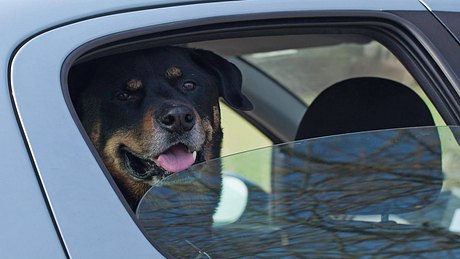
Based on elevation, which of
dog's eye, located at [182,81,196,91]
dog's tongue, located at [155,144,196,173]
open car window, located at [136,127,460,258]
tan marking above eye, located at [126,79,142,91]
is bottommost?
open car window, located at [136,127,460,258]

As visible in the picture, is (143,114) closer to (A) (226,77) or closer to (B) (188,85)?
(B) (188,85)

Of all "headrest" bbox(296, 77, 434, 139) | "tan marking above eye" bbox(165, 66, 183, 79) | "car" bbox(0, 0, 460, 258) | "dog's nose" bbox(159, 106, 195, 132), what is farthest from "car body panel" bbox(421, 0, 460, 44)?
"tan marking above eye" bbox(165, 66, 183, 79)

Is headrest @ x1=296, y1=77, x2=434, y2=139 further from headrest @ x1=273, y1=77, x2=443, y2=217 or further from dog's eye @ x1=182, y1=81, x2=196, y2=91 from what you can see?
headrest @ x1=273, y1=77, x2=443, y2=217

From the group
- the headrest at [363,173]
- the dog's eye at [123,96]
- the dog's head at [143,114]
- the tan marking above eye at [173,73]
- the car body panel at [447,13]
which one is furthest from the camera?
the tan marking above eye at [173,73]

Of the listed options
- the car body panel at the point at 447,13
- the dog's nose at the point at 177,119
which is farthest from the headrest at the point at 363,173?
the dog's nose at the point at 177,119

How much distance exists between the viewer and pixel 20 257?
1.55m

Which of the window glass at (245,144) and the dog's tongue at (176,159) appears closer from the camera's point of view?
the window glass at (245,144)

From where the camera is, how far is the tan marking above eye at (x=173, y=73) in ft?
9.87

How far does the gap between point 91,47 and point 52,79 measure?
15 cm

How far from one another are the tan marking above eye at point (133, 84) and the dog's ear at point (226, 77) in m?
0.29

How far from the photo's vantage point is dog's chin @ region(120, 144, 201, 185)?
2.79 meters

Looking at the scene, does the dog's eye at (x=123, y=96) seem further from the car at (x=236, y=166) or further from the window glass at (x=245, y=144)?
the car at (x=236, y=166)

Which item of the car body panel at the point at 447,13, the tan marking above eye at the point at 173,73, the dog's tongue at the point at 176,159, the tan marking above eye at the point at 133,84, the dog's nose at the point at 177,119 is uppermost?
the tan marking above eye at the point at 173,73

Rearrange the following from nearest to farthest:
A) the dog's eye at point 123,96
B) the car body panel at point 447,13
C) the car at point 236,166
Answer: the car at point 236,166, the car body panel at point 447,13, the dog's eye at point 123,96
